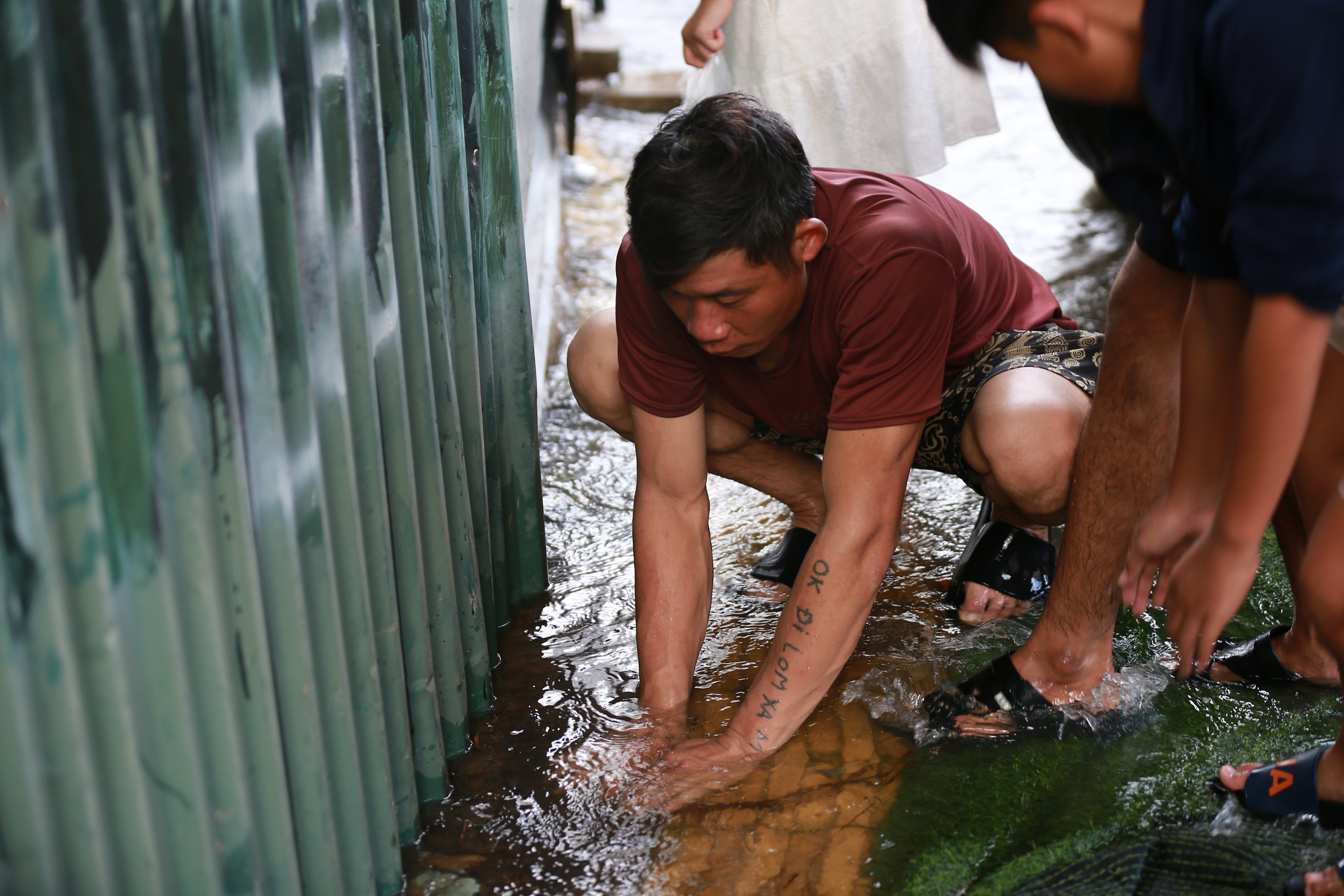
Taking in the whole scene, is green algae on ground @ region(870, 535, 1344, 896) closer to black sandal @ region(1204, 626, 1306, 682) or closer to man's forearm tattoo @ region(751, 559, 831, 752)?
black sandal @ region(1204, 626, 1306, 682)

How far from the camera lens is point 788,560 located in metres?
2.32

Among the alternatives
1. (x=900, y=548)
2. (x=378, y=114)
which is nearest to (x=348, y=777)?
(x=378, y=114)

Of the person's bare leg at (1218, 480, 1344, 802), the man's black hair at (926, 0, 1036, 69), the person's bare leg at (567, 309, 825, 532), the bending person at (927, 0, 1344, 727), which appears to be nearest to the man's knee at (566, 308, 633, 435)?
the person's bare leg at (567, 309, 825, 532)

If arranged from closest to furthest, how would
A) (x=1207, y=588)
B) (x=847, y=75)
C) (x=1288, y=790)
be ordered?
(x=1207, y=588) < (x=1288, y=790) < (x=847, y=75)

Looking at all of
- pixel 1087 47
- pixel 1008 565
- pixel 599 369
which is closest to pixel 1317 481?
pixel 1008 565

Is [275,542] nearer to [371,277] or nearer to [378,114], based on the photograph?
[371,277]

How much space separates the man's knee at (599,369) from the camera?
7.16 feet

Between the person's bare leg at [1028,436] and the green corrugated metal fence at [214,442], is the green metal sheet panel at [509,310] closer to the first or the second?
the green corrugated metal fence at [214,442]

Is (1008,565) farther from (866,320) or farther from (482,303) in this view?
(482,303)

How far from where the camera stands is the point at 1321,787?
4.99 ft

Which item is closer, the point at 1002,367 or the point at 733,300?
the point at 733,300

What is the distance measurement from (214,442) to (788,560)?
55.5 inches

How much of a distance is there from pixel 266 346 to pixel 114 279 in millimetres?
194

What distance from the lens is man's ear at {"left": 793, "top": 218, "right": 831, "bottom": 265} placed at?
1.70 m
